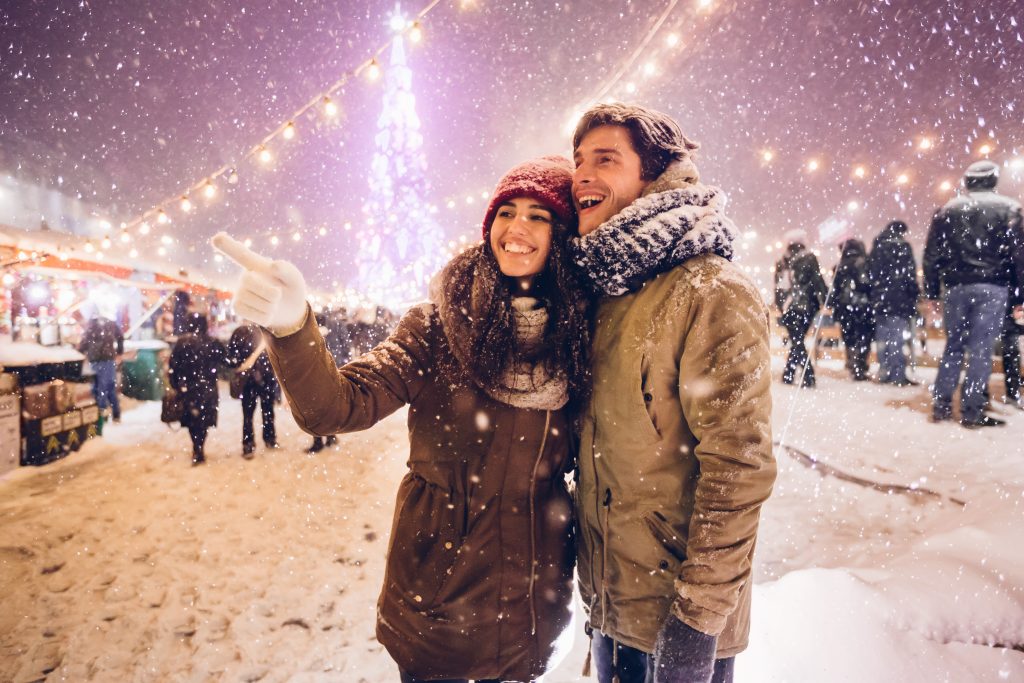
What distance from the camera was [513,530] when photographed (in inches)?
62.7

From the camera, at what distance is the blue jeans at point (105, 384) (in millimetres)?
9043

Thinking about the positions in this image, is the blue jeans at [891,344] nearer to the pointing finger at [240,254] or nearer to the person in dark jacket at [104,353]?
the pointing finger at [240,254]

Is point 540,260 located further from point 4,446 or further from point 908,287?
point 908,287

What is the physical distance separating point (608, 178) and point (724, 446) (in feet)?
3.46

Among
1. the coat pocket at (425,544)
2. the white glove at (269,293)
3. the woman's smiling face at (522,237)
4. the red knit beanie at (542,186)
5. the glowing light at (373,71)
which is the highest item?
the glowing light at (373,71)

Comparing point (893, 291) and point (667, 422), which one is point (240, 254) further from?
point (893, 291)

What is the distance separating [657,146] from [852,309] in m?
8.59

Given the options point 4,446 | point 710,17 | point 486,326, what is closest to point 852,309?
point 710,17

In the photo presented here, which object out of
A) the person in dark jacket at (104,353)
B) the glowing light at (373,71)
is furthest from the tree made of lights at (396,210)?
the glowing light at (373,71)

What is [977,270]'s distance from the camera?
500cm

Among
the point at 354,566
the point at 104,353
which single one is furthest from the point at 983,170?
the point at 104,353

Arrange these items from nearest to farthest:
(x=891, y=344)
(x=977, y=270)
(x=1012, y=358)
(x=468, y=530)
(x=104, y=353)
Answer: (x=468, y=530), (x=977, y=270), (x=1012, y=358), (x=891, y=344), (x=104, y=353)

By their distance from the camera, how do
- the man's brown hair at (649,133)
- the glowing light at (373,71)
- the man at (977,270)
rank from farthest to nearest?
the glowing light at (373,71) < the man at (977,270) < the man's brown hair at (649,133)

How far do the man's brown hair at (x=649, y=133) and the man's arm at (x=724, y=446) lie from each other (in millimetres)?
639
